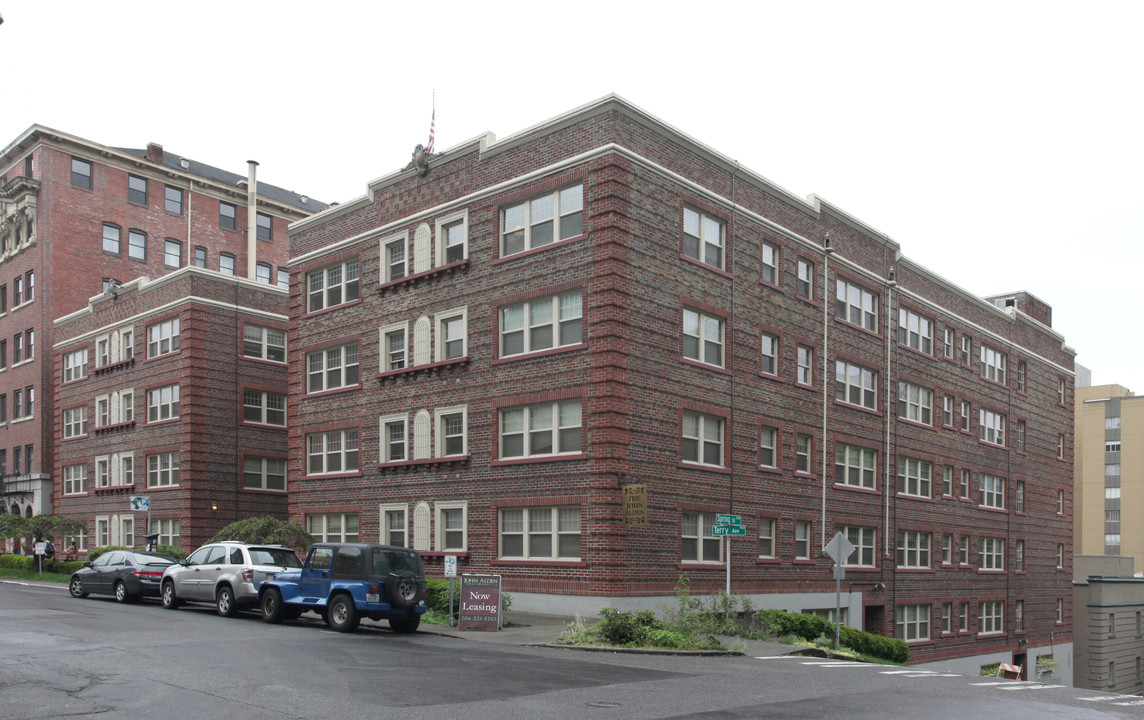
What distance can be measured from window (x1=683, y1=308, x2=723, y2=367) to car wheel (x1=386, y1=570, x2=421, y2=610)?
36.9 ft

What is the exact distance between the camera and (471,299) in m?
32.3

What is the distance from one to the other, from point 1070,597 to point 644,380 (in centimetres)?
3786

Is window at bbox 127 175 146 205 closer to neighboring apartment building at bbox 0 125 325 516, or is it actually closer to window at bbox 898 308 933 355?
neighboring apartment building at bbox 0 125 325 516

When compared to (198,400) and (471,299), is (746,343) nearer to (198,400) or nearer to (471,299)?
(471,299)

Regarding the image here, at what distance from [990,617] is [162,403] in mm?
37623

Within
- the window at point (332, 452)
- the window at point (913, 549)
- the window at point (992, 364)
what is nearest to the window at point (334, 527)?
the window at point (332, 452)

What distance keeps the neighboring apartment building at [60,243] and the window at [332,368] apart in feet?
77.2

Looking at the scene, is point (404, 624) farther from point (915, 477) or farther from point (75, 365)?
point (75, 365)

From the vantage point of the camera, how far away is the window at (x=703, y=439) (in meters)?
31.0

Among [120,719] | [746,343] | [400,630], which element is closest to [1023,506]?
[746,343]

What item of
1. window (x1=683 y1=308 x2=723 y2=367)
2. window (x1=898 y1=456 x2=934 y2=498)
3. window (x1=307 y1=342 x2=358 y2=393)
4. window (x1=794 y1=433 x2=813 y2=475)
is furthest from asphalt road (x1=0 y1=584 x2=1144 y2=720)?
window (x1=898 y1=456 x2=934 y2=498)

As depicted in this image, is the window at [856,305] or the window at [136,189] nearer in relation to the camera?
the window at [856,305]

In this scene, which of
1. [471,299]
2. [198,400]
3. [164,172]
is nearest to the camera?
[471,299]

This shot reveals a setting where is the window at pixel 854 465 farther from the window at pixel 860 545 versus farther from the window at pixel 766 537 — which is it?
the window at pixel 766 537
